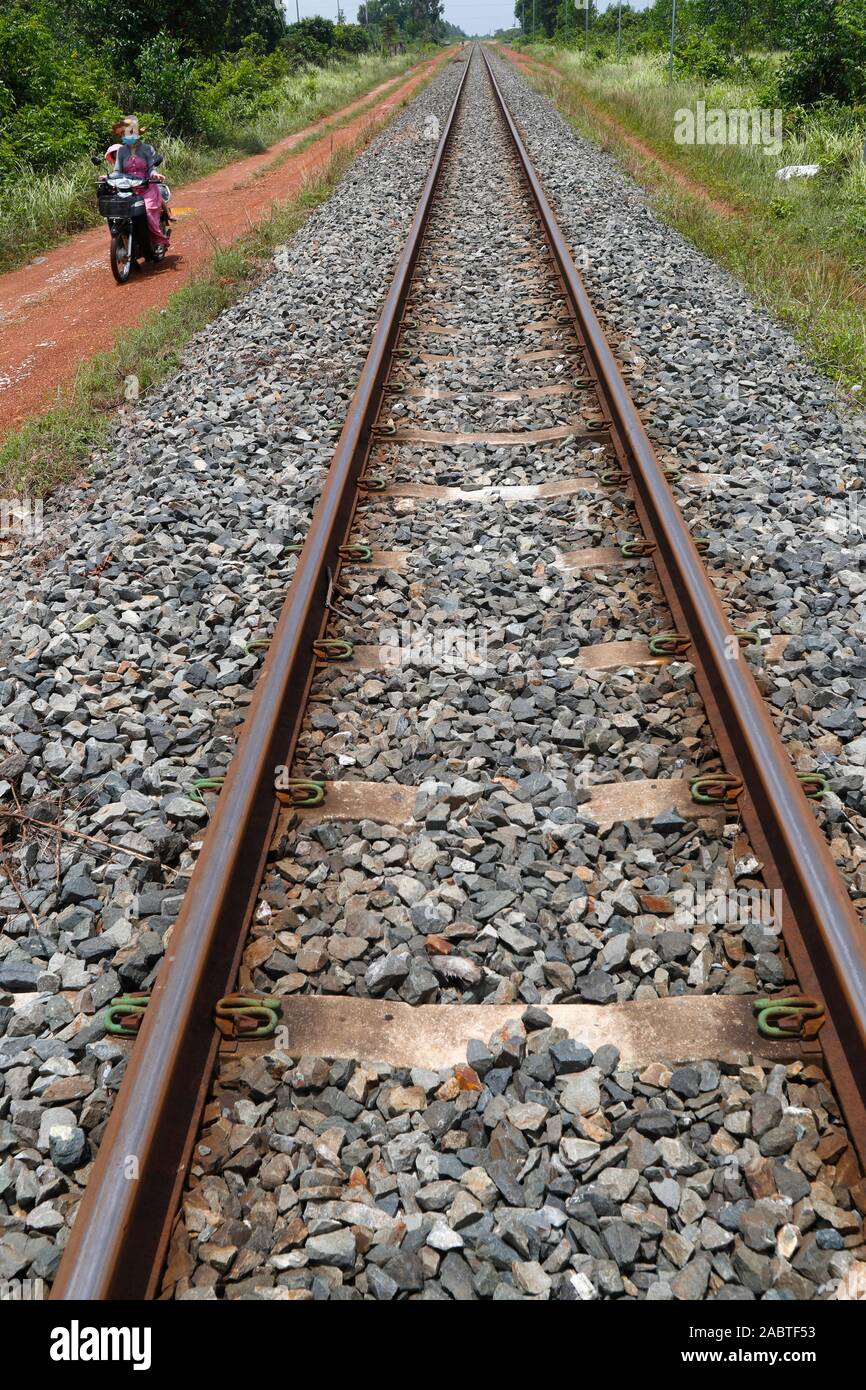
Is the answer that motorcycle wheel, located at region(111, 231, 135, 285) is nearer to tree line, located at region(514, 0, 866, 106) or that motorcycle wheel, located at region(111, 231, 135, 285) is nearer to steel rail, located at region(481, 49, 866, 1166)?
steel rail, located at region(481, 49, 866, 1166)

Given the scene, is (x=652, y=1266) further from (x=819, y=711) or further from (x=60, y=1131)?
(x=819, y=711)

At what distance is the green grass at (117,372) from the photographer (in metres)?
5.37

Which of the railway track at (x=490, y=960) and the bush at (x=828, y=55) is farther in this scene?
the bush at (x=828, y=55)

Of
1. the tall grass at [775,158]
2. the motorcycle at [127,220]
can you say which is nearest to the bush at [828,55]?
the tall grass at [775,158]

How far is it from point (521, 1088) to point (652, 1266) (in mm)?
425

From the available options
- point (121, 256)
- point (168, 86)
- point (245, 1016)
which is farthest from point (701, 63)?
point (245, 1016)

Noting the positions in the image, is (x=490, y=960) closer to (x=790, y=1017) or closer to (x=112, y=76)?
(x=790, y=1017)

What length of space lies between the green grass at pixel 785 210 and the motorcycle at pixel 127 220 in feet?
18.2

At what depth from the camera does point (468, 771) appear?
291 centimetres

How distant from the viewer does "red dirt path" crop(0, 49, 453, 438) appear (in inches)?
295

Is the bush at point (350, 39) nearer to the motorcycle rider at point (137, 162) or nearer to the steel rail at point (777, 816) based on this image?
the motorcycle rider at point (137, 162)

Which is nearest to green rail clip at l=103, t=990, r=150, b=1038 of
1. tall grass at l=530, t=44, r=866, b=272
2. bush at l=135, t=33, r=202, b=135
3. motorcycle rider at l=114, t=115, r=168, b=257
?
tall grass at l=530, t=44, r=866, b=272
